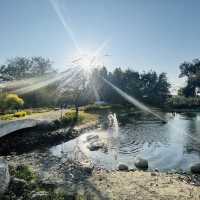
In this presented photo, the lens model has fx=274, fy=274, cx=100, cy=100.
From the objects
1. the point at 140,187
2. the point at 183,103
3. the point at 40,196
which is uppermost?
the point at 183,103

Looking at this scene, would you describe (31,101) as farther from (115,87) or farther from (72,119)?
(115,87)

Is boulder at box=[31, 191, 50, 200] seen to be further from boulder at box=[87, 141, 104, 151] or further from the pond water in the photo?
boulder at box=[87, 141, 104, 151]

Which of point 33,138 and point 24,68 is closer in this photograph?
point 33,138

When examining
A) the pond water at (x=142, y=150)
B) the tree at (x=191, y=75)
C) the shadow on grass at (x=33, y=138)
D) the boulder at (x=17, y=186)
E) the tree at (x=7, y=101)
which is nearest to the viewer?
the boulder at (x=17, y=186)

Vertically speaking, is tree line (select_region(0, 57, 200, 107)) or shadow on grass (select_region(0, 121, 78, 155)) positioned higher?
tree line (select_region(0, 57, 200, 107))

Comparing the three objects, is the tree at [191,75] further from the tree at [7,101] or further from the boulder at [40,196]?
the boulder at [40,196]

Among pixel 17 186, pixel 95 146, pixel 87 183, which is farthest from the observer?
pixel 95 146

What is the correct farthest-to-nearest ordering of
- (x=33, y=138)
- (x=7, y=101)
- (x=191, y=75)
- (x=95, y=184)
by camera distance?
(x=191, y=75) < (x=7, y=101) < (x=33, y=138) < (x=95, y=184)

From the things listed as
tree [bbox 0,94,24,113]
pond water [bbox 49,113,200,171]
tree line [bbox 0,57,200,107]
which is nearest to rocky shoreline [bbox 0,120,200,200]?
pond water [bbox 49,113,200,171]

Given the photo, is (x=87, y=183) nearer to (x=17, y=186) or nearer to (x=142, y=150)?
(x=17, y=186)

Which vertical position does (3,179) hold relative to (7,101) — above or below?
below

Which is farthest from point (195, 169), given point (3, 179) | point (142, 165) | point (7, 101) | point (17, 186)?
point (7, 101)

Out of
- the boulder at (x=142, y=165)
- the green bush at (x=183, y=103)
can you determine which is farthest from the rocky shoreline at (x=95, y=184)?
the green bush at (x=183, y=103)

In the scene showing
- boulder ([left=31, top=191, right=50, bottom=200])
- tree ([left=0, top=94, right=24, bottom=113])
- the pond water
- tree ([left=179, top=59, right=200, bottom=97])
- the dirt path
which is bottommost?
the pond water
